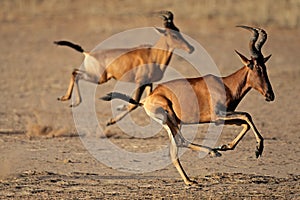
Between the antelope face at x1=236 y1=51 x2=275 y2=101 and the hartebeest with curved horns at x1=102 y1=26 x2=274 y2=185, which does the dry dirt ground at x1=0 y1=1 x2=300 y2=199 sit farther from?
the antelope face at x1=236 y1=51 x2=275 y2=101

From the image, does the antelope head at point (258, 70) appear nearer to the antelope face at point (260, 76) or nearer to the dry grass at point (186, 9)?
the antelope face at point (260, 76)

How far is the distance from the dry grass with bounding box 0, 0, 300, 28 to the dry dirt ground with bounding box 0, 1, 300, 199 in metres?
1.69

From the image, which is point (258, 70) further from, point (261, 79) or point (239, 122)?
point (239, 122)

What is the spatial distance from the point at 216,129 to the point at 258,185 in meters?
4.03

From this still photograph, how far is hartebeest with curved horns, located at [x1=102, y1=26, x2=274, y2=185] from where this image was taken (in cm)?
981

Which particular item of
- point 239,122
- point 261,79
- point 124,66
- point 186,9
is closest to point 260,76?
point 261,79

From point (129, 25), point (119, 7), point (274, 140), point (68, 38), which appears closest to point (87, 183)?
point (274, 140)

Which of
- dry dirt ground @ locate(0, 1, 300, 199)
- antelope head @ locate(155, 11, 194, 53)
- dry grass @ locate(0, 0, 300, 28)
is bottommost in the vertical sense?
dry dirt ground @ locate(0, 1, 300, 199)

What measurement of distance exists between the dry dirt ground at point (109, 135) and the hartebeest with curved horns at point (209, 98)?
71 cm

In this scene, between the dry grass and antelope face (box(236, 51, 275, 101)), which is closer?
antelope face (box(236, 51, 275, 101))

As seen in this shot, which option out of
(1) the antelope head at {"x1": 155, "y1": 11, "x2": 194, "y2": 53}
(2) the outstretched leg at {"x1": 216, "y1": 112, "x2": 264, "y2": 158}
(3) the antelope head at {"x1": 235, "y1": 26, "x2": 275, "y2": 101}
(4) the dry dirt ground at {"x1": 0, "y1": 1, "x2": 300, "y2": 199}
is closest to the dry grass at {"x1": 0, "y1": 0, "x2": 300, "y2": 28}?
(4) the dry dirt ground at {"x1": 0, "y1": 1, "x2": 300, "y2": 199}

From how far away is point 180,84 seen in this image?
33.3 ft

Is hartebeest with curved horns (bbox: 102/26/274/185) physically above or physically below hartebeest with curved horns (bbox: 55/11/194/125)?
below

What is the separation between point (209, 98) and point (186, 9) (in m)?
21.0
